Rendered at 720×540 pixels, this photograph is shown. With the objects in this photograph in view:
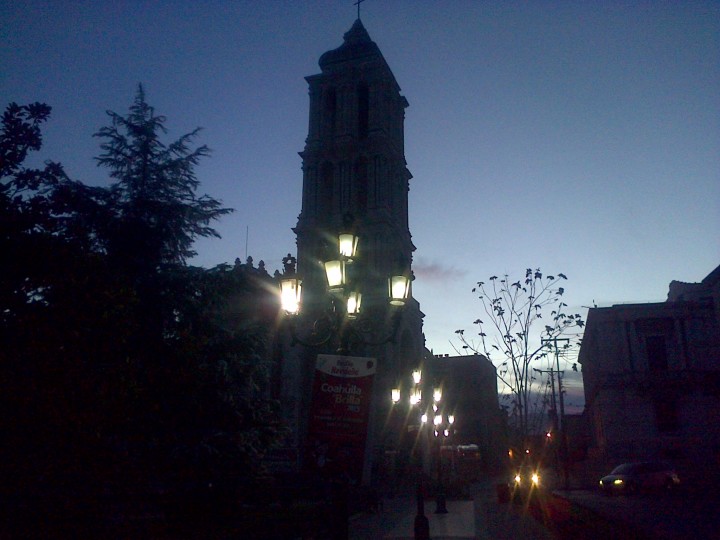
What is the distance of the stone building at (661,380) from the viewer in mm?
43219

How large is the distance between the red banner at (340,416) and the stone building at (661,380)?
39493 millimetres

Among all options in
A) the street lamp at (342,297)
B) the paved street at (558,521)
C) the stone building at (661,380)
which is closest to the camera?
the street lamp at (342,297)

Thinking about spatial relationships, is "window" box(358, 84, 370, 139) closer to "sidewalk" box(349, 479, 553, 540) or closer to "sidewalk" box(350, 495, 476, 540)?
"sidewalk" box(350, 495, 476, 540)

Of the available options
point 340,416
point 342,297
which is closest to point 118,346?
point 342,297

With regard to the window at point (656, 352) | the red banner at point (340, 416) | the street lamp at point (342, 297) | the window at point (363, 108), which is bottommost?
the red banner at point (340, 416)

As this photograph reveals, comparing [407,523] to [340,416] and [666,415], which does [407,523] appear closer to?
[340,416]

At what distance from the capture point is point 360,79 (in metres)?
47.8

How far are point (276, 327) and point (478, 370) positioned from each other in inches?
2350

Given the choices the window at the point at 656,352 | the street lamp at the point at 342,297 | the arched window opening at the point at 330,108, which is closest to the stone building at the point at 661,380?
the window at the point at 656,352

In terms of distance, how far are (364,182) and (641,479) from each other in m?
25.8

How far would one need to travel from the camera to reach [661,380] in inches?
1734

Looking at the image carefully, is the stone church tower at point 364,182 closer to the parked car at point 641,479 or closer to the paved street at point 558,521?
the parked car at point 641,479

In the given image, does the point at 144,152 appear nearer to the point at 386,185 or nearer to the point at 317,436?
the point at 317,436

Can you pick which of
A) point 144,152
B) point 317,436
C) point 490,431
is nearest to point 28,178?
point 144,152
